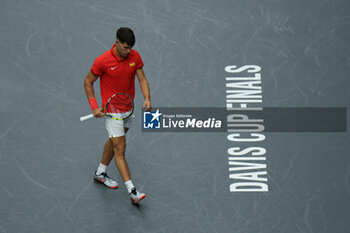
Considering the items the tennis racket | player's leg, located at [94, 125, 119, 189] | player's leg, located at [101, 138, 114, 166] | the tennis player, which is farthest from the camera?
player's leg, located at [94, 125, 119, 189]

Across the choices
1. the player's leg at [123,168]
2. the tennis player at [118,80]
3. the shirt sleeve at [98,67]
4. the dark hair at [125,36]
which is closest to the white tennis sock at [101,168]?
the tennis player at [118,80]

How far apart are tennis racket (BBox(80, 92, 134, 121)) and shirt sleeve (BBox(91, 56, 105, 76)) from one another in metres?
0.30

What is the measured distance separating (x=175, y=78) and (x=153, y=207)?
2.26m

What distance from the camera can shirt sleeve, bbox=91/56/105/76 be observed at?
5426 mm

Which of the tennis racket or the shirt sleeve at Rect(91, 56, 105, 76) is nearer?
the shirt sleeve at Rect(91, 56, 105, 76)

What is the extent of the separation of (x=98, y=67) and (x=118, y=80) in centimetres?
27

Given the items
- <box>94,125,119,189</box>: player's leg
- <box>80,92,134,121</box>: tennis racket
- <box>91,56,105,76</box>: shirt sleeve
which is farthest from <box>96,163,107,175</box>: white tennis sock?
<box>91,56,105,76</box>: shirt sleeve

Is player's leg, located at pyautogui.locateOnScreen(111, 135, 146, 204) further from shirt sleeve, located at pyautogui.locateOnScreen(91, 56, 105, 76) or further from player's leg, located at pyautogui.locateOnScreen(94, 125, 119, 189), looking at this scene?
shirt sleeve, located at pyautogui.locateOnScreen(91, 56, 105, 76)

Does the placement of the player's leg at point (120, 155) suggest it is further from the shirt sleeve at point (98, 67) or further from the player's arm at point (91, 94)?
the shirt sleeve at point (98, 67)

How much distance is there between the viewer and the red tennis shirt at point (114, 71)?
5.44m

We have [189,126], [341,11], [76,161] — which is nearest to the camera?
[76,161]

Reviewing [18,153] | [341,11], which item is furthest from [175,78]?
[341,11]

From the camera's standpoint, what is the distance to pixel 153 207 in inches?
234

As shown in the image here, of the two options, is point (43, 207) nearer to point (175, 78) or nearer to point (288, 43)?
point (175, 78)
